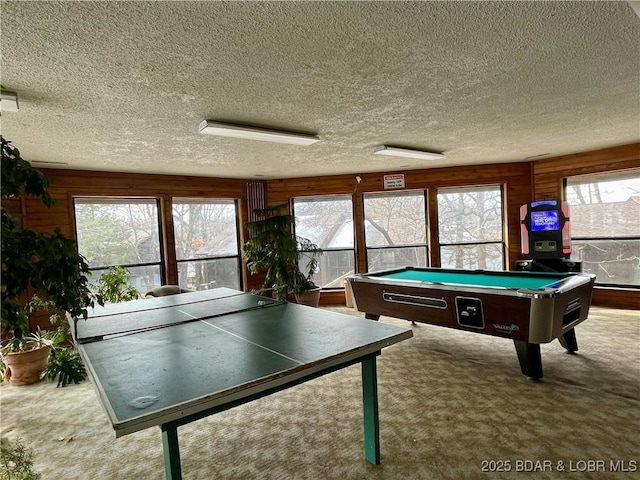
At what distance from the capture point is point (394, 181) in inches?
241

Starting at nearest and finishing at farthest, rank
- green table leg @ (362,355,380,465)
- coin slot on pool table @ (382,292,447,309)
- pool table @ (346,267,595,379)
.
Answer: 1. green table leg @ (362,355,380,465)
2. pool table @ (346,267,595,379)
3. coin slot on pool table @ (382,292,447,309)

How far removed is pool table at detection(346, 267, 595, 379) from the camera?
9.03 ft

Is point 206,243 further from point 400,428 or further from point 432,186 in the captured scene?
point 400,428

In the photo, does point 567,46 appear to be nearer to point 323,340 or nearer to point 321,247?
point 323,340

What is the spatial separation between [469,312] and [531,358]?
0.62 m

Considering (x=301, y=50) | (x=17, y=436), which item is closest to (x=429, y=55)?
(x=301, y=50)

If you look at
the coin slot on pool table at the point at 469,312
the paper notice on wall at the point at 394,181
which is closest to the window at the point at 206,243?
the paper notice on wall at the point at 394,181

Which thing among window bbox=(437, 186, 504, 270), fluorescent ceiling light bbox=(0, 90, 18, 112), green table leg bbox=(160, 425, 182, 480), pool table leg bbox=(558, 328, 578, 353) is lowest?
pool table leg bbox=(558, 328, 578, 353)

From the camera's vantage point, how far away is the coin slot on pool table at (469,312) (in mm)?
3032

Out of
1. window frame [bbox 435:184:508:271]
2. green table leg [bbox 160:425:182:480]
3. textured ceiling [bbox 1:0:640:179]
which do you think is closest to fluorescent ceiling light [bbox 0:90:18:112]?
textured ceiling [bbox 1:0:640:179]

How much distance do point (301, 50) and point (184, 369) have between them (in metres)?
1.73

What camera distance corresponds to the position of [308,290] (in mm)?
5785

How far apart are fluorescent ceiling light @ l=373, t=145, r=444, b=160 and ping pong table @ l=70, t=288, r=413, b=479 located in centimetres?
242

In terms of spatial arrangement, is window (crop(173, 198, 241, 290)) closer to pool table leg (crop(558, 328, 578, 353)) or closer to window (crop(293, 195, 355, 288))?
window (crop(293, 195, 355, 288))
